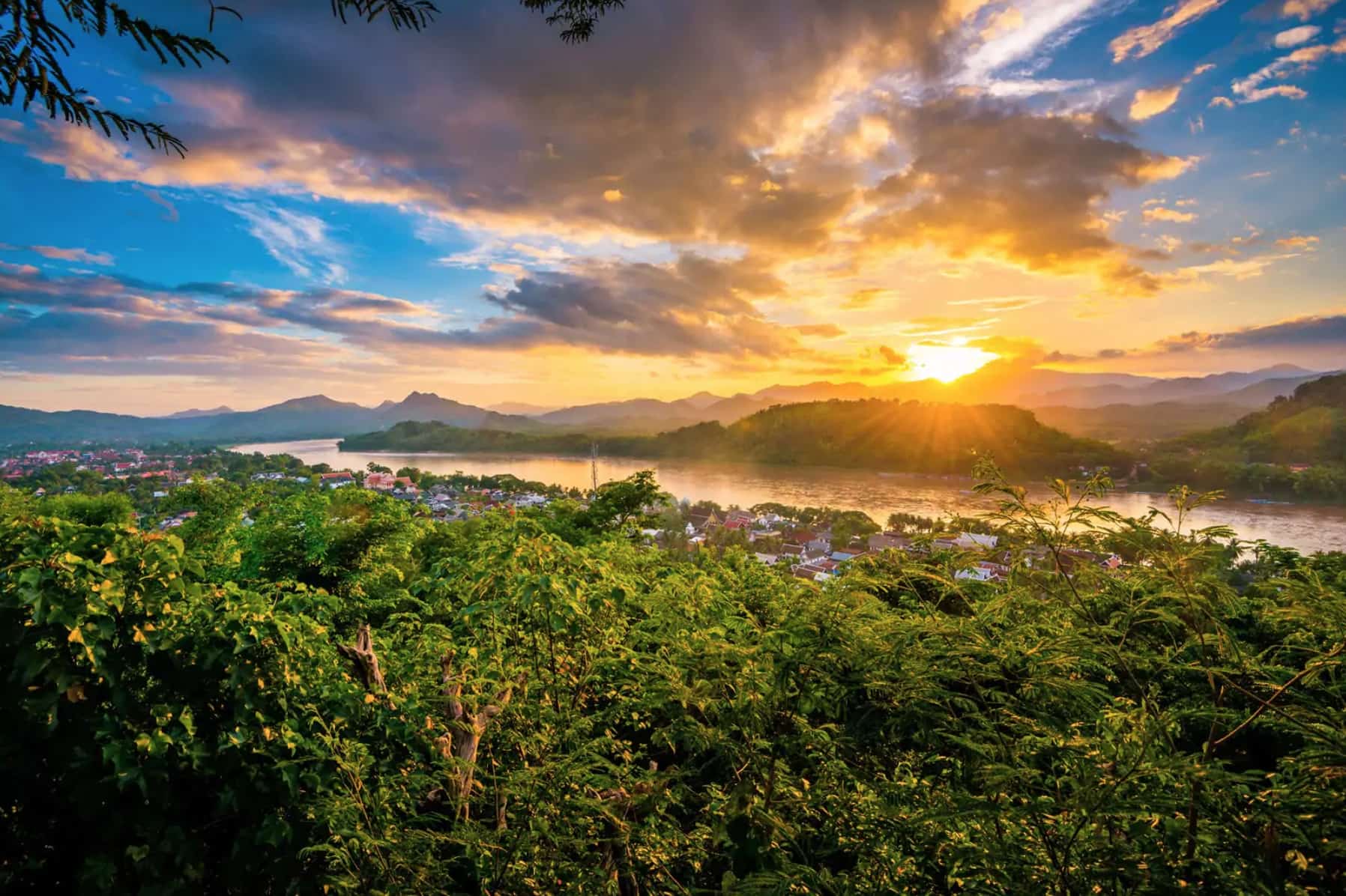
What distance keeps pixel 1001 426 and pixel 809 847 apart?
115 feet

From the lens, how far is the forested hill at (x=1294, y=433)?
65.8 ft

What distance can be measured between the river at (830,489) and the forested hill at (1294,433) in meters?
4.91

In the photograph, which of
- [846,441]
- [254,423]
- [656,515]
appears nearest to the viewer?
[656,515]

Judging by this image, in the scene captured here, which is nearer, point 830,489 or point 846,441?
point 830,489

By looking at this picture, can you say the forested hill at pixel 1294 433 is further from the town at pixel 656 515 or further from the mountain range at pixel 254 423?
the mountain range at pixel 254 423

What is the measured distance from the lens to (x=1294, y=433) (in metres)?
21.3

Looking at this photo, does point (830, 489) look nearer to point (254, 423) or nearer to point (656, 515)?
point (656, 515)

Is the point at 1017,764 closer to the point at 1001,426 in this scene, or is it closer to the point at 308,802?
the point at 308,802

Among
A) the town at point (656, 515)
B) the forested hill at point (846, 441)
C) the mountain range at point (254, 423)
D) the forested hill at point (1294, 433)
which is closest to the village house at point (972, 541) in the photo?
the town at point (656, 515)

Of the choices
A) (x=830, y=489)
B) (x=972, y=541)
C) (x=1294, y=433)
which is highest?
(x=1294, y=433)

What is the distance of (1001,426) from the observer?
30906mm

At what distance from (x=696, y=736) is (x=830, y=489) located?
1098 inches

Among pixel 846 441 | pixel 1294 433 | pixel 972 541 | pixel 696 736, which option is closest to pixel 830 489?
pixel 846 441

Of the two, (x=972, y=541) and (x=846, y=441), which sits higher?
(x=846, y=441)
